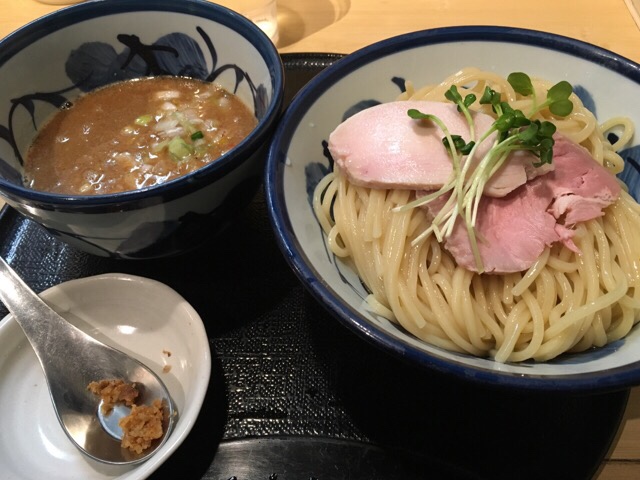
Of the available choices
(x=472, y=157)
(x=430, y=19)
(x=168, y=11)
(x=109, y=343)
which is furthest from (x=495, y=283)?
(x=430, y=19)

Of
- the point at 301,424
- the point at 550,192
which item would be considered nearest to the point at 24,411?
the point at 301,424

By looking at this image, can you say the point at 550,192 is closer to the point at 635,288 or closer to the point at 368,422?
the point at 635,288

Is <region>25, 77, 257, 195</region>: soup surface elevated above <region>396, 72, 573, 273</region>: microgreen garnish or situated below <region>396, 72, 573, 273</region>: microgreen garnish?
below

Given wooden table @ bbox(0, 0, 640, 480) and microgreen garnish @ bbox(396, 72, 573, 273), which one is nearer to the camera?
microgreen garnish @ bbox(396, 72, 573, 273)

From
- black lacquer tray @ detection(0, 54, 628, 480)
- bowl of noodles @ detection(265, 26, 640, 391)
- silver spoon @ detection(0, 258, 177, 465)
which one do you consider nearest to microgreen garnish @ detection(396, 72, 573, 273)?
bowl of noodles @ detection(265, 26, 640, 391)

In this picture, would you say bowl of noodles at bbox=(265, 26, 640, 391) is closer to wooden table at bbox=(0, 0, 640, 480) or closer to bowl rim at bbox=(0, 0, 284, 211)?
bowl rim at bbox=(0, 0, 284, 211)

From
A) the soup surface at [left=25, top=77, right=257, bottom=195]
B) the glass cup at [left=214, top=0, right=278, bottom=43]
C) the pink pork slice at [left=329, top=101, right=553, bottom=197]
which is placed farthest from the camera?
the glass cup at [left=214, top=0, right=278, bottom=43]

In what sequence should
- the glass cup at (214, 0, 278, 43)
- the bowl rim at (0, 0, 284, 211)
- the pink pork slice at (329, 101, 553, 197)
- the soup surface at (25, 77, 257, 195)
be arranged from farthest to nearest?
the glass cup at (214, 0, 278, 43)
the soup surface at (25, 77, 257, 195)
the pink pork slice at (329, 101, 553, 197)
the bowl rim at (0, 0, 284, 211)
